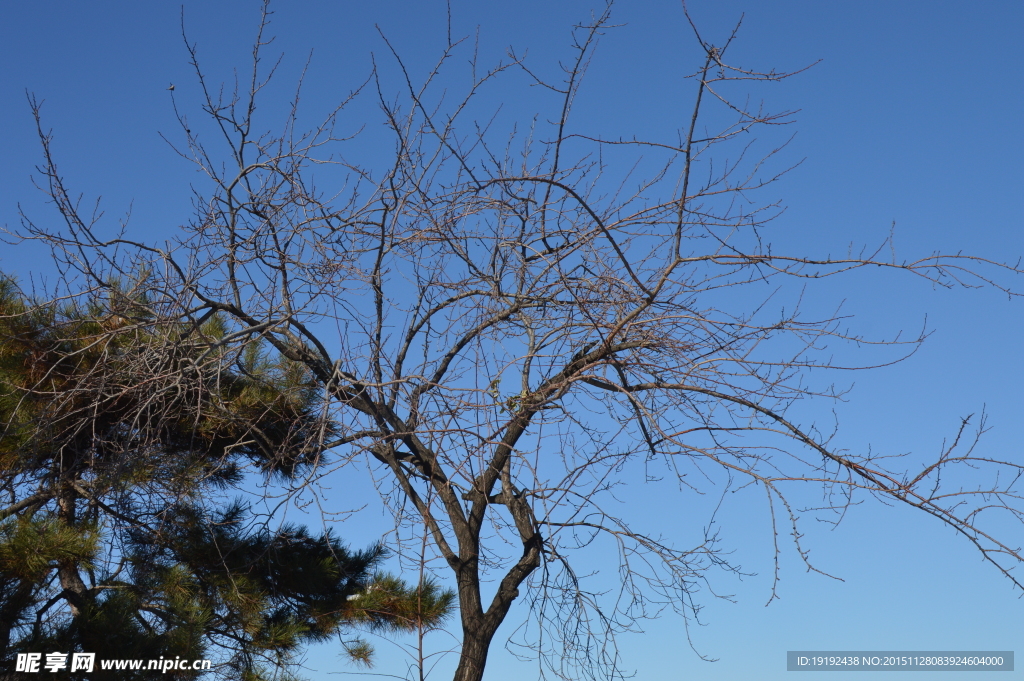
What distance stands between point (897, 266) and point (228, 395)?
3.82 metres

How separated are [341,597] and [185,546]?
1257mm

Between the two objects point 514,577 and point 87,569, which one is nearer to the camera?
point 514,577

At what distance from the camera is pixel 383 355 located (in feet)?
14.1

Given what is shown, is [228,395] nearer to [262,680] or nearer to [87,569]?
[87,569]

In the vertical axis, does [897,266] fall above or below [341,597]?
above

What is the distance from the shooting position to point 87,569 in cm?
511

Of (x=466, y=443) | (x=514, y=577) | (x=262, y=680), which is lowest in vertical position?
(x=262, y=680)

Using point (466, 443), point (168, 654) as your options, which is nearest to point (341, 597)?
point (168, 654)

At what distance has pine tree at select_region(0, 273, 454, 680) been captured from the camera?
15.0 feet

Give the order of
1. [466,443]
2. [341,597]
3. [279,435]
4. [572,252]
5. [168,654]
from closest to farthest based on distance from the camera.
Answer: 1. [466,443]
2. [572,252]
3. [168,654]
4. [279,435]
5. [341,597]

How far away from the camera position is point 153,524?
5441 millimetres

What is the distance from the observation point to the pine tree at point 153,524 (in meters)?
4.59

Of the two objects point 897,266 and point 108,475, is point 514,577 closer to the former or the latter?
point 108,475

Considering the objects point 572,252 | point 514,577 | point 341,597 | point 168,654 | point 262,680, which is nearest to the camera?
point 572,252
